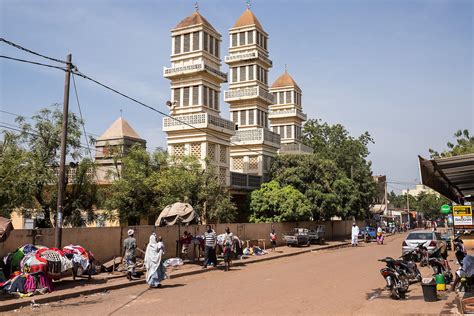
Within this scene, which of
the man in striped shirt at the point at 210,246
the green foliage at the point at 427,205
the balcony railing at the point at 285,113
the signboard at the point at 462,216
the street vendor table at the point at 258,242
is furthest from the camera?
the green foliage at the point at 427,205

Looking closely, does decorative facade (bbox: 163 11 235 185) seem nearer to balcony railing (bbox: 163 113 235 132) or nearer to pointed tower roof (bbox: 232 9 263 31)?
balcony railing (bbox: 163 113 235 132)

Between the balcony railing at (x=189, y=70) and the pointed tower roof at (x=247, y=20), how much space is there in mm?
7838

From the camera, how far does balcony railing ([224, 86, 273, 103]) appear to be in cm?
3756

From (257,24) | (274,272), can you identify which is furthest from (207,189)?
(257,24)

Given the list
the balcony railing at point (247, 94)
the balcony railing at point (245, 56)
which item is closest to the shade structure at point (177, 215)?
the balcony railing at point (247, 94)

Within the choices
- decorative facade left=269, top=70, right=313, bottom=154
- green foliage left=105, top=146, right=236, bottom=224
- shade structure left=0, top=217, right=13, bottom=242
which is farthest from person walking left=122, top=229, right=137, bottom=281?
decorative facade left=269, top=70, right=313, bottom=154

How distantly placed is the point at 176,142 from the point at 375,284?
1988 cm

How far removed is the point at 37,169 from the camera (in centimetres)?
2034

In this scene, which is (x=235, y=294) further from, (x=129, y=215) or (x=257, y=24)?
(x=257, y=24)

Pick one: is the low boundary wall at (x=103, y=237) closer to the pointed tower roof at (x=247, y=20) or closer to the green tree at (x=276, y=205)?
the green tree at (x=276, y=205)

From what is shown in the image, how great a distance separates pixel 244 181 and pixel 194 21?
11.8m

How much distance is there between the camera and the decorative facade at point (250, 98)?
1454 inches

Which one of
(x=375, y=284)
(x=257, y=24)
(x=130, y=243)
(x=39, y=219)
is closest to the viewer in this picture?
(x=375, y=284)

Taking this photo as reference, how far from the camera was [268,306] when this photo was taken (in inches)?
429
